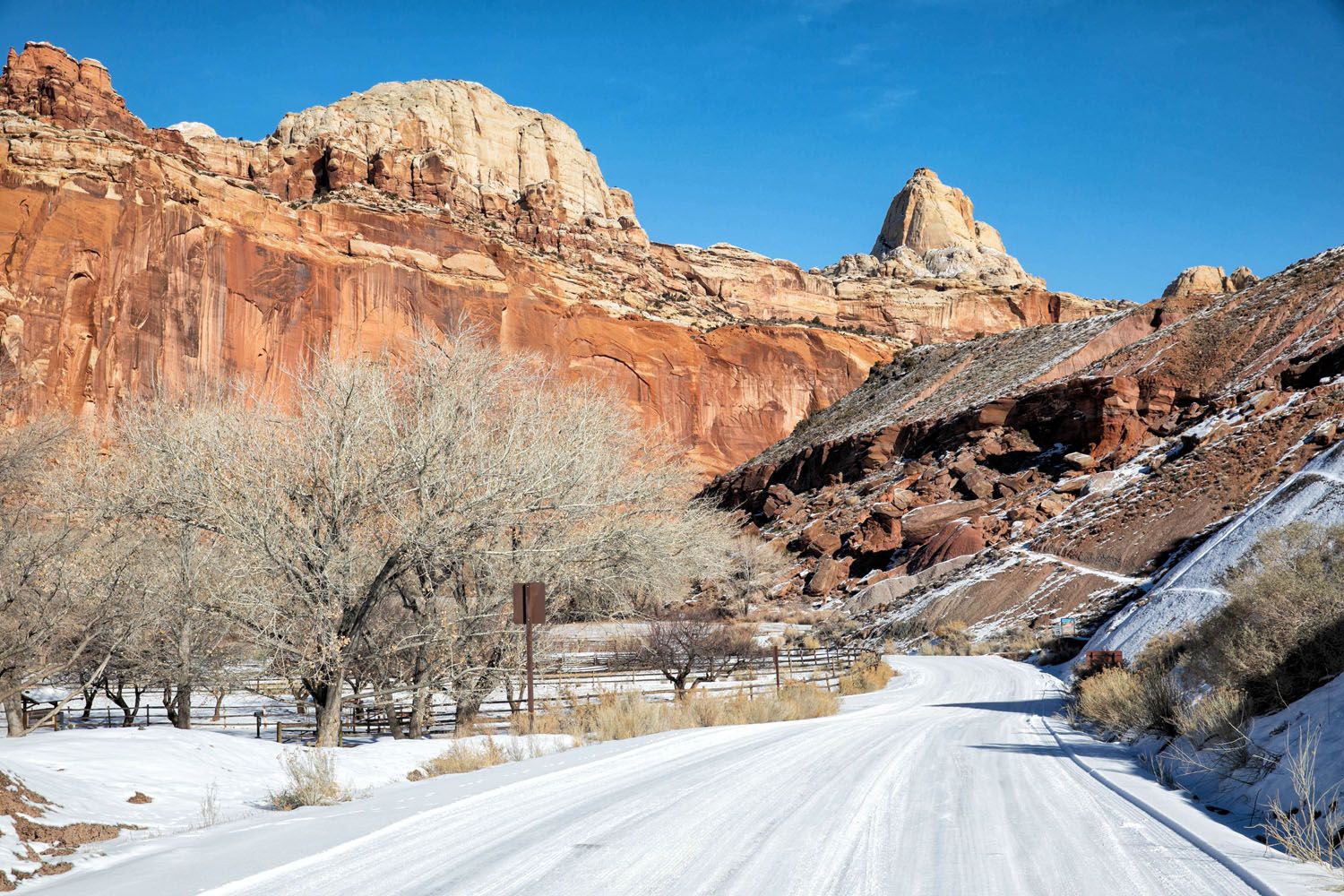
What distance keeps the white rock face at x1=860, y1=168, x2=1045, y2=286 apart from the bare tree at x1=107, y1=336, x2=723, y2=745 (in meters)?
135

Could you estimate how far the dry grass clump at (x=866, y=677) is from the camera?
24.8 m

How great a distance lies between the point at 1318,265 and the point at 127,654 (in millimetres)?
59981

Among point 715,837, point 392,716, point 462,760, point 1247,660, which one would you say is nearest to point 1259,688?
point 1247,660

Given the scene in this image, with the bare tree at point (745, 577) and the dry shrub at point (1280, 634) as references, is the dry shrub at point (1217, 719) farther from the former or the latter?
the bare tree at point (745, 577)

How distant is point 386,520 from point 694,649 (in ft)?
41.2

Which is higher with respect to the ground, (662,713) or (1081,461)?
(1081,461)

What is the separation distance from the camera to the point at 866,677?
25422 millimetres

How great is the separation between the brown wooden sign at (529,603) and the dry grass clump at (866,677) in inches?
504

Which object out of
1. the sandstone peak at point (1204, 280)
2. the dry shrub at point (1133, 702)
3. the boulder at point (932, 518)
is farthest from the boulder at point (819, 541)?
the sandstone peak at point (1204, 280)

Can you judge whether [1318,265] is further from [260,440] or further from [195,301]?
[195,301]

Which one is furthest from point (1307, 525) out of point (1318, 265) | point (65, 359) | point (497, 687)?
point (65, 359)

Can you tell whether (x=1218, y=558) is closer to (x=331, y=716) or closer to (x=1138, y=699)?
(x=1138, y=699)

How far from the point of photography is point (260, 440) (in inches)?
575

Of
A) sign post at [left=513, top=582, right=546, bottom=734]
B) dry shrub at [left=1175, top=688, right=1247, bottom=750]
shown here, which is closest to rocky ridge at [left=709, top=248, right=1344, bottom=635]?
dry shrub at [left=1175, top=688, right=1247, bottom=750]
